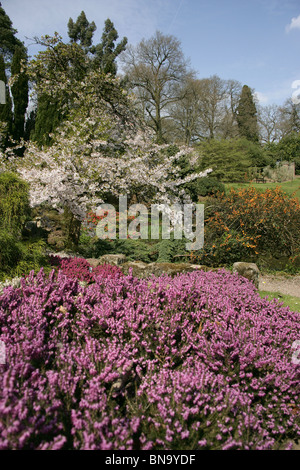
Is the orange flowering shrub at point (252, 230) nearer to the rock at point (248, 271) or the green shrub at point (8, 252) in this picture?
the rock at point (248, 271)

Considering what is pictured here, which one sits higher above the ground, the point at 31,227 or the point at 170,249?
the point at 31,227

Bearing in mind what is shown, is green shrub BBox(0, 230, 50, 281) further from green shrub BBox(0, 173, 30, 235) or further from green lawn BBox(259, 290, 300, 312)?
green lawn BBox(259, 290, 300, 312)

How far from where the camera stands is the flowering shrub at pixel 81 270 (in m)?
4.29

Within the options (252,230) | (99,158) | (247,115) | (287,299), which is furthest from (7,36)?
(287,299)

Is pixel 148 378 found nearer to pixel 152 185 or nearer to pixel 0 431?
pixel 0 431

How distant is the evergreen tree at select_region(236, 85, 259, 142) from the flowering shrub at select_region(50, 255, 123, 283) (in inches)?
1436

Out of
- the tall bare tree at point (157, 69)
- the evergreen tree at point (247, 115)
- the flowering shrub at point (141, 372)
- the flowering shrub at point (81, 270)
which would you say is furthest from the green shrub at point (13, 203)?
the evergreen tree at point (247, 115)

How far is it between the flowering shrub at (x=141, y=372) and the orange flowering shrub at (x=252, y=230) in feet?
14.4

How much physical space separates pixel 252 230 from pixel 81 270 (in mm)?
5038

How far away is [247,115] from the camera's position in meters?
38.5

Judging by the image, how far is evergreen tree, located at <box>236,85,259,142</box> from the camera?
36500 millimetres

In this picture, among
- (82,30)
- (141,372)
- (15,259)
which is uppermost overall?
(82,30)

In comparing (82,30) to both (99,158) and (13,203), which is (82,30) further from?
(13,203)

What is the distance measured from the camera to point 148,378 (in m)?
1.87
